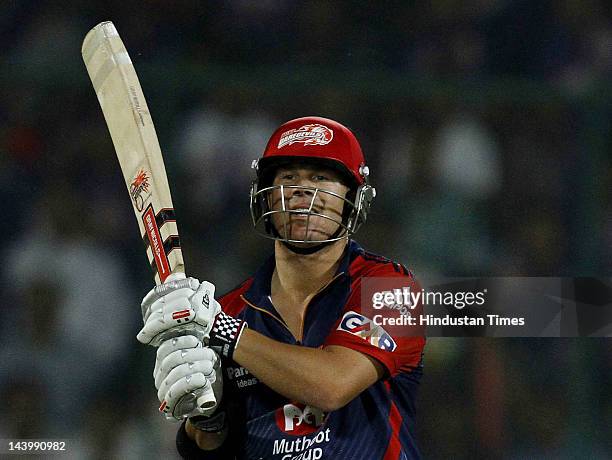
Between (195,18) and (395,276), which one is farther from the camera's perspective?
(195,18)

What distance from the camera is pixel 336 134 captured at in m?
1.93

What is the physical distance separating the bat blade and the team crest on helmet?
0.26 metres

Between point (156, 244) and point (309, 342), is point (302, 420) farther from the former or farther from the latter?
point (156, 244)

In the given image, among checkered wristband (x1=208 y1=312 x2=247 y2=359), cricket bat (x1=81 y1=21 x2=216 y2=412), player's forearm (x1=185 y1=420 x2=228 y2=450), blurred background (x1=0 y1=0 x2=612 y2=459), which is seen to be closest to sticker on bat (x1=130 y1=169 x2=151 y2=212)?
cricket bat (x1=81 y1=21 x2=216 y2=412)

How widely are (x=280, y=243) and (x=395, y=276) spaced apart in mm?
250

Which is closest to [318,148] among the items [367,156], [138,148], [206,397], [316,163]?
[316,163]

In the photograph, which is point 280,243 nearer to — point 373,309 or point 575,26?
point 373,309

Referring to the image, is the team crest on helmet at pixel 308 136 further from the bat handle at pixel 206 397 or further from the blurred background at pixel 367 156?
the blurred background at pixel 367 156

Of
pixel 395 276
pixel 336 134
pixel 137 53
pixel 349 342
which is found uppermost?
pixel 137 53

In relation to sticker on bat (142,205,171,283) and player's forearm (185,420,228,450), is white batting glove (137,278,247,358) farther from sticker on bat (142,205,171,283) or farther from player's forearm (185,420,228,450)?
player's forearm (185,420,228,450)

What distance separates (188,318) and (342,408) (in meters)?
0.44

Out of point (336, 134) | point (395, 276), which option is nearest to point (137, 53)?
point (336, 134)

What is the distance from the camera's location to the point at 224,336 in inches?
63.4

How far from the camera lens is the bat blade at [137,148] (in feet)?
5.89
